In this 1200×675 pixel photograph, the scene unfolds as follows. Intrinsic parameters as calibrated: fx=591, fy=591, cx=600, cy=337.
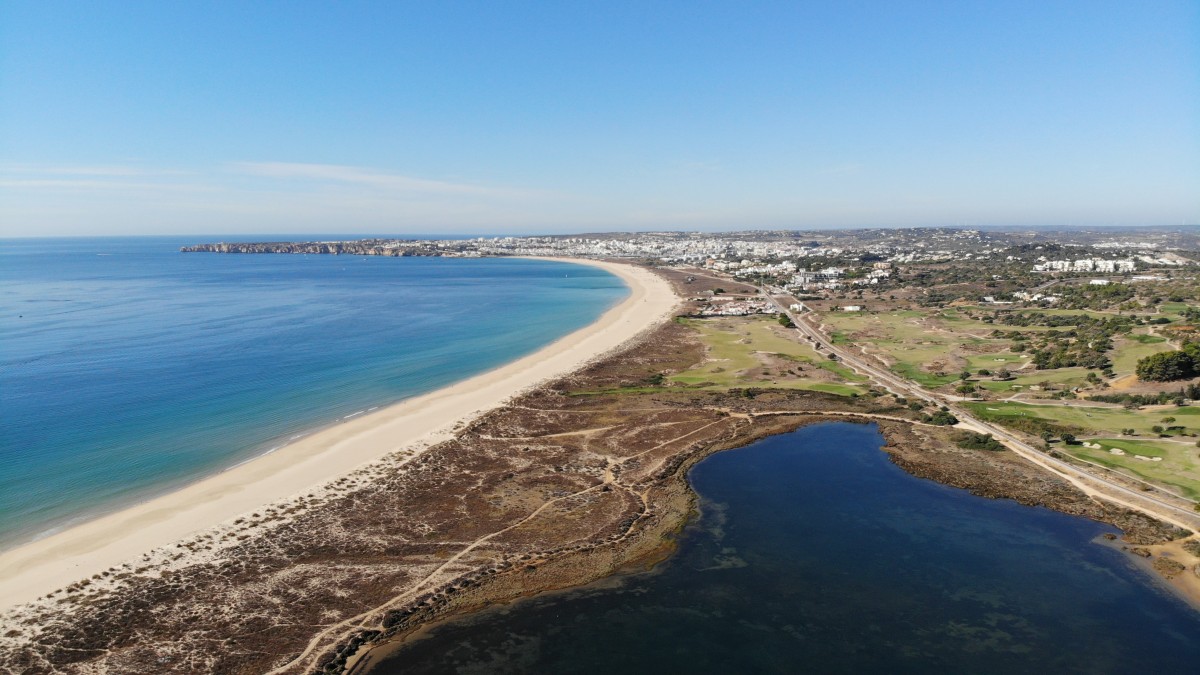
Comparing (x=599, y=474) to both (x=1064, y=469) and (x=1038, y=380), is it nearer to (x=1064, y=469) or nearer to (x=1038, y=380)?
(x=1064, y=469)

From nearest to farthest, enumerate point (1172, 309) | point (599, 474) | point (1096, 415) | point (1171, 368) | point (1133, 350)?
1. point (599, 474)
2. point (1096, 415)
3. point (1171, 368)
4. point (1133, 350)
5. point (1172, 309)

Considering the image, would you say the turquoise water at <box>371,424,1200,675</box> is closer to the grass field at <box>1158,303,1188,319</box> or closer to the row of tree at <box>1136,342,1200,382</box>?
the row of tree at <box>1136,342,1200,382</box>

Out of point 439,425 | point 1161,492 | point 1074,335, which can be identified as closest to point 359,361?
point 439,425

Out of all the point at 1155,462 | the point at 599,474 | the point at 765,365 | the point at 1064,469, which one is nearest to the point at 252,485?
the point at 599,474

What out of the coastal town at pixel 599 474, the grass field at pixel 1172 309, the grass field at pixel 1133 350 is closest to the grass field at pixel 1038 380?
the coastal town at pixel 599 474

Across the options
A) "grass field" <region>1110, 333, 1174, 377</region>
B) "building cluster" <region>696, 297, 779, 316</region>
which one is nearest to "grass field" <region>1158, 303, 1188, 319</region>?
"grass field" <region>1110, 333, 1174, 377</region>
